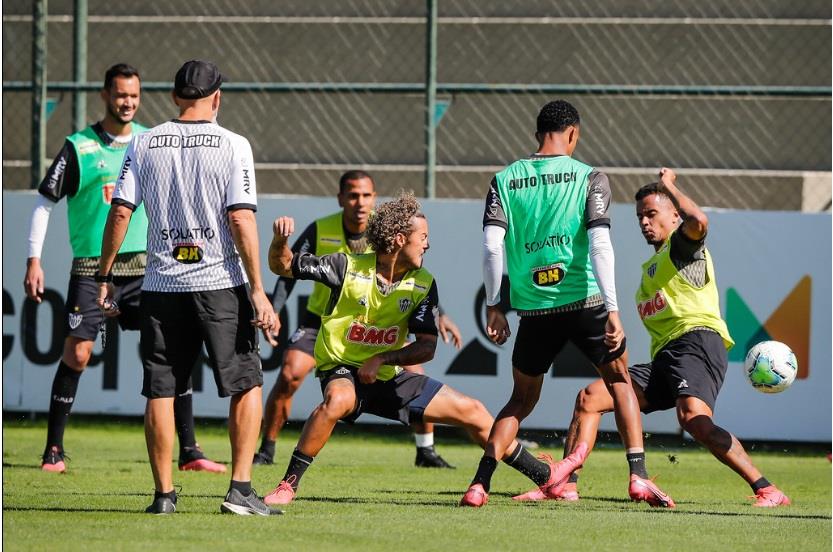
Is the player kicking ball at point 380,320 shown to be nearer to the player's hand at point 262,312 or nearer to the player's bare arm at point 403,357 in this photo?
the player's bare arm at point 403,357

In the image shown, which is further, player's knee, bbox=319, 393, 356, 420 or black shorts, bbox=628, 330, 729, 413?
black shorts, bbox=628, 330, 729, 413

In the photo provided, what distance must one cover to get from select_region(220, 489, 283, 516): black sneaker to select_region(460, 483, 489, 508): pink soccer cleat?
1181 mm

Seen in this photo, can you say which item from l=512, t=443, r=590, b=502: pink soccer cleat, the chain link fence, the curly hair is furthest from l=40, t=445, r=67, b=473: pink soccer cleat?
the chain link fence

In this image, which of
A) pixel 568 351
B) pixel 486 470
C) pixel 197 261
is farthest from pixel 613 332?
pixel 568 351

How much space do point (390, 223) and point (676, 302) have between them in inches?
71.3

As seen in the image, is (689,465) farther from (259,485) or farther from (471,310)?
(259,485)

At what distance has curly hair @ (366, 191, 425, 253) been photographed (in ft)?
23.2

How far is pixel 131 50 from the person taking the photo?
14.3 m

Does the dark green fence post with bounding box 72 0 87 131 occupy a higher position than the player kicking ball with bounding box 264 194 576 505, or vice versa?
the dark green fence post with bounding box 72 0 87 131

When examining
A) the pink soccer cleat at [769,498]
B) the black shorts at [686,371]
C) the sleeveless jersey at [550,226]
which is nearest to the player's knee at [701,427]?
the black shorts at [686,371]

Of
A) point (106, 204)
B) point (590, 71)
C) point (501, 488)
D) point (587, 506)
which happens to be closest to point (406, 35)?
point (590, 71)

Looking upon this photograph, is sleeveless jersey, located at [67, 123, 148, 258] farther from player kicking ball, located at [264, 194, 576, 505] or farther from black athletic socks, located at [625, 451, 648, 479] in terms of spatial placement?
black athletic socks, located at [625, 451, 648, 479]

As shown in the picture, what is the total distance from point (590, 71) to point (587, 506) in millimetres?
7432

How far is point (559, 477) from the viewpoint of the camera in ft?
24.4
